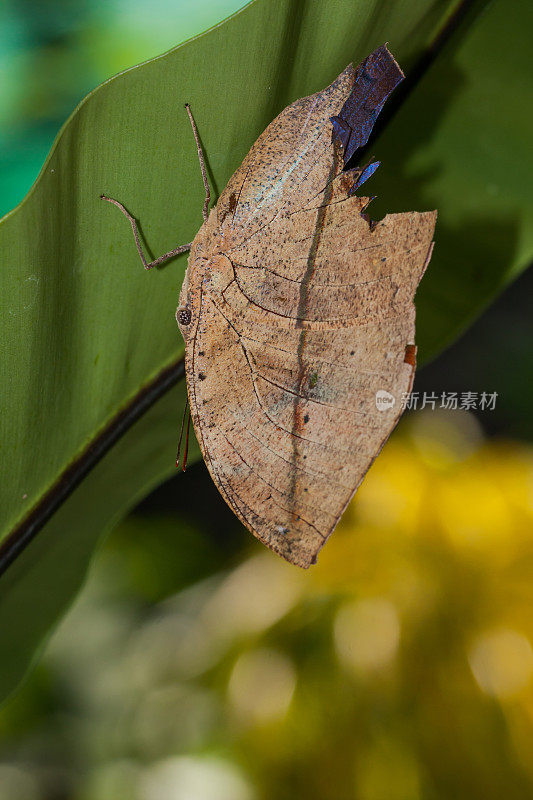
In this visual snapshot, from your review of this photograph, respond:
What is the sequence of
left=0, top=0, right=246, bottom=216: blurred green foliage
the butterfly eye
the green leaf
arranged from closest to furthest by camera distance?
the green leaf → the butterfly eye → left=0, top=0, right=246, bottom=216: blurred green foliage

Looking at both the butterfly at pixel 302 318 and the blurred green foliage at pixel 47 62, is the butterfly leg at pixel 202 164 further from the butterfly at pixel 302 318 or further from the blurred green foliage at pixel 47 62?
the blurred green foliage at pixel 47 62

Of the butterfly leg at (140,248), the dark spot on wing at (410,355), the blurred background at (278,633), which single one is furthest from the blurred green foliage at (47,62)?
the dark spot on wing at (410,355)

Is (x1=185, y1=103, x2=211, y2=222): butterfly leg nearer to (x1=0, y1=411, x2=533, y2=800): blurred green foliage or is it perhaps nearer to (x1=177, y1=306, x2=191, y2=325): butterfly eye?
(x1=177, y1=306, x2=191, y2=325): butterfly eye

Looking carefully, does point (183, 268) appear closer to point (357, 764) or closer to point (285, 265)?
point (285, 265)

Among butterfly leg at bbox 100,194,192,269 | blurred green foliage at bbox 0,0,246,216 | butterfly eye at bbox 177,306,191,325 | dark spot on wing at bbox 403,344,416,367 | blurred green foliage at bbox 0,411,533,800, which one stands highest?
blurred green foliage at bbox 0,0,246,216

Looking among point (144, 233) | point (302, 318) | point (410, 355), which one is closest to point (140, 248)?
point (144, 233)

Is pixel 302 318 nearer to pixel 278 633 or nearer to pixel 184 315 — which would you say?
pixel 184 315

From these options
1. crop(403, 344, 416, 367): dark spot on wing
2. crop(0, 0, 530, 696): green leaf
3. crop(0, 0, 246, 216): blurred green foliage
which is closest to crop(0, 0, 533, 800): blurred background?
crop(0, 0, 246, 216): blurred green foliage

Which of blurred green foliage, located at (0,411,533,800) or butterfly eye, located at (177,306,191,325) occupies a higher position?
butterfly eye, located at (177,306,191,325)
